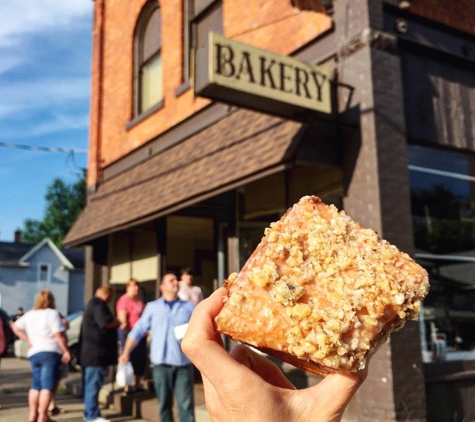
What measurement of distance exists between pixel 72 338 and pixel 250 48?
11.1m

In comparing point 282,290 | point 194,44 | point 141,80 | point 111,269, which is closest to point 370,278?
point 282,290

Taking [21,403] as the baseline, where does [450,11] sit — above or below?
above

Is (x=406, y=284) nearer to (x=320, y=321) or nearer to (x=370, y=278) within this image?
(x=370, y=278)

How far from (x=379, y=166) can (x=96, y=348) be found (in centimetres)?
463

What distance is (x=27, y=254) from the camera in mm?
39938

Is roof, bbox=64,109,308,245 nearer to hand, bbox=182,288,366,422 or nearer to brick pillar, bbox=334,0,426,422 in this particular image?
brick pillar, bbox=334,0,426,422

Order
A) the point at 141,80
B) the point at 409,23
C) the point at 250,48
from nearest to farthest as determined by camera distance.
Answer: the point at 250,48 < the point at 409,23 < the point at 141,80

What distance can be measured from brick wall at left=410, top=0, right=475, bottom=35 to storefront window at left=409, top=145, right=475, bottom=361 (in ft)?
5.82

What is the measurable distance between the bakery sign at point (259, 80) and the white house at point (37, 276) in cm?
3557

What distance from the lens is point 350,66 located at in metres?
6.31

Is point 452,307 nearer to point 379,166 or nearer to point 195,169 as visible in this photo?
point 379,166

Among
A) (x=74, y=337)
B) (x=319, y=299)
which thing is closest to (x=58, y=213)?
(x=74, y=337)

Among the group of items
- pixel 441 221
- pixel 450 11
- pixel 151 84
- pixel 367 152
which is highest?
pixel 151 84

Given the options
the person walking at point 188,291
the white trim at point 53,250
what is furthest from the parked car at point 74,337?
the white trim at point 53,250
